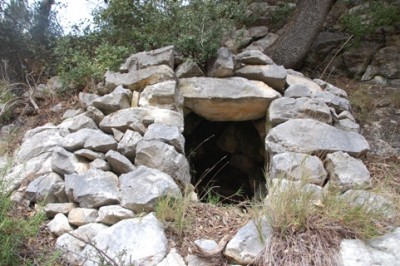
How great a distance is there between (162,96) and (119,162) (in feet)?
2.82

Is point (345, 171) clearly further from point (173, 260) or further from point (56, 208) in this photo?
point (56, 208)

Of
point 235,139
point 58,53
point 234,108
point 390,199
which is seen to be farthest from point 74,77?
point 390,199

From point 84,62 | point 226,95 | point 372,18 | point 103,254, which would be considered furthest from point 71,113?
point 372,18

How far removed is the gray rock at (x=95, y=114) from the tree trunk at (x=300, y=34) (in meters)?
2.45

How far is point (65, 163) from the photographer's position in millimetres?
3287

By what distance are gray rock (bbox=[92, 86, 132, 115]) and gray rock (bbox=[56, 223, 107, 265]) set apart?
1356 mm

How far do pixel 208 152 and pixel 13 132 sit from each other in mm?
2477

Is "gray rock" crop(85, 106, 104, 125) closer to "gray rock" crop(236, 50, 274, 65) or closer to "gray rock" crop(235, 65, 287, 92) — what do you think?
"gray rock" crop(235, 65, 287, 92)

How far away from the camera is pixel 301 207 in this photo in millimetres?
2564

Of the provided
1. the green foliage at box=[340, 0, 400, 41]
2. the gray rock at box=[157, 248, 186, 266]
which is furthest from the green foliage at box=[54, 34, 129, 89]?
the green foliage at box=[340, 0, 400, 41]

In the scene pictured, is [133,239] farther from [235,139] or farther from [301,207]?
[235,139]

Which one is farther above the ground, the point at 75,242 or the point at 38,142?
the point at 38,142

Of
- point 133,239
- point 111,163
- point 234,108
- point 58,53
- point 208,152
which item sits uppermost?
point 58,53

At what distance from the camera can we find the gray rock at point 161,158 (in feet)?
10.9
